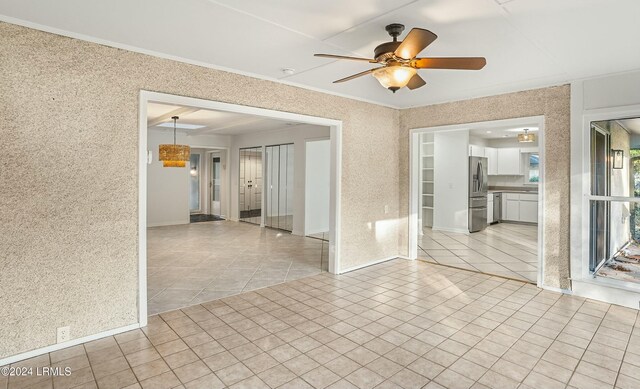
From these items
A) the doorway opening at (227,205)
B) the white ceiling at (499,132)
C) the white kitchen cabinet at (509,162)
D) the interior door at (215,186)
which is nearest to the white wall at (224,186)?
the doorway opening at (227,205)

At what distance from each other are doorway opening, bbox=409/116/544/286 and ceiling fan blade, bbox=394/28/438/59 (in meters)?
3.06

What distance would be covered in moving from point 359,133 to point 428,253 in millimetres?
2665

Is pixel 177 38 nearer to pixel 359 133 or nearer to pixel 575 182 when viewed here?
pixel 359 133

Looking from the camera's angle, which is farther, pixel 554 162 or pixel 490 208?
pixel 490 208

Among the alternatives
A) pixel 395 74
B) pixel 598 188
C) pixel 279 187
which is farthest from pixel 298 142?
pixel 395 74

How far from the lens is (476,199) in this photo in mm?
8445

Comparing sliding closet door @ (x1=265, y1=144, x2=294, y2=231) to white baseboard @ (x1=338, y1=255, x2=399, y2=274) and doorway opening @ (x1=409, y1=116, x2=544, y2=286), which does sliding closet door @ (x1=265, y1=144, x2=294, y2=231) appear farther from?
white baseboard @ (x1=338, y1=255, x2=399, y2=274)

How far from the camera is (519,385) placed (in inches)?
92.0

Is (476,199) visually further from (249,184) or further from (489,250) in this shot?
(249,184)

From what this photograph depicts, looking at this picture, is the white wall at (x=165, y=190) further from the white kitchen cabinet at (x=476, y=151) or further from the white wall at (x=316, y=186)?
the white kitchen cabinet at (x=476, y=151)

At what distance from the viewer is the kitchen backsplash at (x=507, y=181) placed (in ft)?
33.0

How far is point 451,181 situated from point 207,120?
5.92m

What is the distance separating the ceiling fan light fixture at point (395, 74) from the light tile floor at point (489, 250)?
3.62m

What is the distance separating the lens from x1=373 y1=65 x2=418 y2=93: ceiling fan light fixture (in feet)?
8.11
